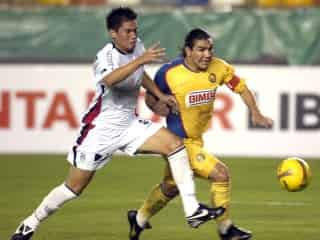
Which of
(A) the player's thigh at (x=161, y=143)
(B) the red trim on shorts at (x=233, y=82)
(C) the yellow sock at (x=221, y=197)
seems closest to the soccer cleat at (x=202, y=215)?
(C) the yellow sock at (x=221, y=197)

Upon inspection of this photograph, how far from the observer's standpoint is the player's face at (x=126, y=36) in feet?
38.3

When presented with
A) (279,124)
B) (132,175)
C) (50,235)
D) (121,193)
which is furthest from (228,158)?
(50,235)

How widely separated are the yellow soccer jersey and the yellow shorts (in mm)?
80

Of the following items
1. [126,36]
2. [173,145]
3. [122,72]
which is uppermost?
[126,36]

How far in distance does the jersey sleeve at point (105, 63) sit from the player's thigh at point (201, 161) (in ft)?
3.75

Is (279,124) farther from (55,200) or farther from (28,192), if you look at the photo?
(55,200)

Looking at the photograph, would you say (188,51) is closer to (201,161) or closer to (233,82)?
(233,82)

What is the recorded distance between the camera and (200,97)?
12258 mm

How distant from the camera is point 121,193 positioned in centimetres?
1672

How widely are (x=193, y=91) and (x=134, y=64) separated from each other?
1117mm

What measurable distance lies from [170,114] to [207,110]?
1.12 ft

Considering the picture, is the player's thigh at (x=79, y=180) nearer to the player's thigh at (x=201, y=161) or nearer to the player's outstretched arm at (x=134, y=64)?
the player's outstretched arm at (x=134, y=64)

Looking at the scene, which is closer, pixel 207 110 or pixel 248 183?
pixel 207 110

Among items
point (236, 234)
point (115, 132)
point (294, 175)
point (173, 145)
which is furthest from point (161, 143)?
point (294, 175)
